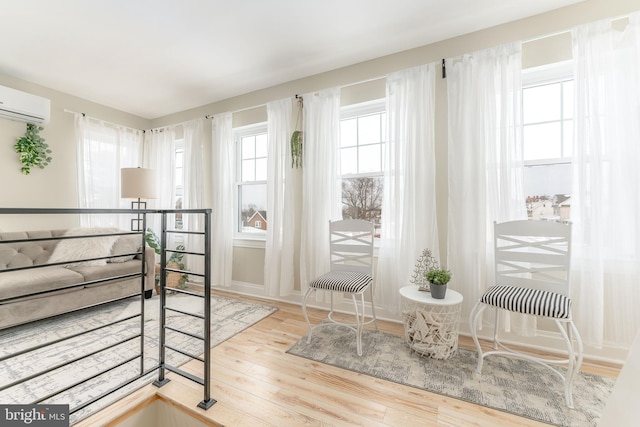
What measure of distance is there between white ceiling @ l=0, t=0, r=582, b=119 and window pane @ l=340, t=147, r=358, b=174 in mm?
923

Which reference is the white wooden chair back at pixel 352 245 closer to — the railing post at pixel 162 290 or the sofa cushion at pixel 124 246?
the railing post at pixel 162 290

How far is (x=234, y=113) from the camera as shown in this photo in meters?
3.71

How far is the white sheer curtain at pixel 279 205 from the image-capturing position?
123 inches

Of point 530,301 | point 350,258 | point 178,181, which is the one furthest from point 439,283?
point 178,181

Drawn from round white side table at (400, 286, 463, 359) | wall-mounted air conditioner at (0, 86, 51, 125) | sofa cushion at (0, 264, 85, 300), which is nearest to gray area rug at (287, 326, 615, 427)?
round white side table at (400, 286, 463, 359)

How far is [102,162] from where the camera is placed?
3.95m

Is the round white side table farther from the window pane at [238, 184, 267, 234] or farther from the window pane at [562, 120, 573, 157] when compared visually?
the window pane at [238, 184, 267, 234]

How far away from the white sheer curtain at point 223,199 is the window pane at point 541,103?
321 centimetres

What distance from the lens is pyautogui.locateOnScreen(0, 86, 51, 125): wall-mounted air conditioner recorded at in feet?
9.66

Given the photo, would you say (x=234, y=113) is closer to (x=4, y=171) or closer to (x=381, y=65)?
(x=381, y=65)

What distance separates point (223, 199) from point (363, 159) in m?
1.92

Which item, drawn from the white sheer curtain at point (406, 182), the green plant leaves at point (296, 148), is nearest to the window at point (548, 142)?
the white sheer curtain at point (406, 182)

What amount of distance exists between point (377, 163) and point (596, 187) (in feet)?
5.52

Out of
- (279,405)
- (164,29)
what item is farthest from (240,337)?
(164,29)
